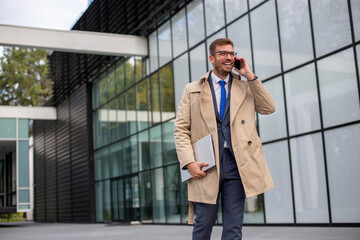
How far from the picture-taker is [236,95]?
9.54 feet

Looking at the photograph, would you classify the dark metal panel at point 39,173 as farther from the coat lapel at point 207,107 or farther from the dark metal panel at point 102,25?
the coat lapel at point 207,107

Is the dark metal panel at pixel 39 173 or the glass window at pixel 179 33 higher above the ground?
the glass window at pixel 179 33

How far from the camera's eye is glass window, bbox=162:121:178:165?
46.4 feet

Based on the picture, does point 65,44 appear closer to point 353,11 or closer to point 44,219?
point 353,11

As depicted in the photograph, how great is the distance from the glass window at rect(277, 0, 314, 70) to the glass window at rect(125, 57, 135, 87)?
7843 mm

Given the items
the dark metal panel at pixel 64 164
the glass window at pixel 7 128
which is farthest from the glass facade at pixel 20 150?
the dark metal panel at pixel 64 164

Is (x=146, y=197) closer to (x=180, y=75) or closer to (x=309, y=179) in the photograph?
(x=180, y=75)

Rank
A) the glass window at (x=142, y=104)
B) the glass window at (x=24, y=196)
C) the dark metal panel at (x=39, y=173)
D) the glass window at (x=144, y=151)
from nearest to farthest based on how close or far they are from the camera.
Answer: the glass window at (x=144, y=151), the glass window at (x=142, y=104), the glass window at (x=24, y=196), the dark metal panel at (x=39, y=173)

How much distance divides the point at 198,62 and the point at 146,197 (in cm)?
532

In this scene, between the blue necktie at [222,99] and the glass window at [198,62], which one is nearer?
the blue necktie at [222,99]

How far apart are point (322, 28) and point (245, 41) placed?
241 centimetres

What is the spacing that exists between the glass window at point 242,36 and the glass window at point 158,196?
207 inches

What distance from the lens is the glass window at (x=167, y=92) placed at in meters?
14.3

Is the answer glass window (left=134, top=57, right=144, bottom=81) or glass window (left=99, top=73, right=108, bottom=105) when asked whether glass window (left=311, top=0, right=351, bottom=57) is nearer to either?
glass window (left=134, top=57, right=144, bottom=81)
